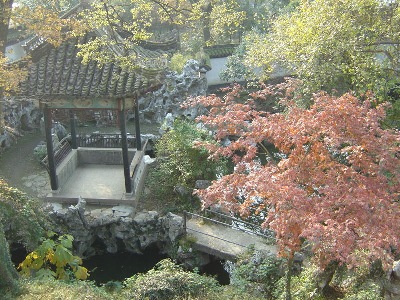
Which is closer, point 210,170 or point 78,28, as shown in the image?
point 78,28

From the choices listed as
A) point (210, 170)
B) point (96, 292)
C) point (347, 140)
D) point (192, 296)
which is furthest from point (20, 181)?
point (347, 140)

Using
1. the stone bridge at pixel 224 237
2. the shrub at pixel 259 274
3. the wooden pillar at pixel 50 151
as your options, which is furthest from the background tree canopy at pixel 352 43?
the wooden pillar at pixel 50 151

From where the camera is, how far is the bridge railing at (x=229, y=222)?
1069 centimetres

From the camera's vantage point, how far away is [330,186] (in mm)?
6379

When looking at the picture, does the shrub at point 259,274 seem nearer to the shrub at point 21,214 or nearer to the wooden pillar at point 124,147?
the wooden pillar at point 124,147

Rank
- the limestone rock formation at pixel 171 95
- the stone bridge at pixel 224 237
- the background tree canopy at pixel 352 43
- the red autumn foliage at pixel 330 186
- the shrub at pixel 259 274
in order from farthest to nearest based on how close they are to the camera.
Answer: the limestone rock formation at pixel 171 95 → the background tree canopy at pixel 352 43 → the stone bridge at pixel 224 237 → the shrub at pixel 259 274 → the red autumn foliage at pixel 330 186

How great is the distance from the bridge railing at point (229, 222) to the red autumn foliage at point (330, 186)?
3.38 metres

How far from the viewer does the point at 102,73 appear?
10.9 meters

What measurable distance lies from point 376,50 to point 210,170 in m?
5.00

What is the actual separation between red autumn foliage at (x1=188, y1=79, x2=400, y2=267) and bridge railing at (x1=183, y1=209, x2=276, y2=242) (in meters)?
3.38

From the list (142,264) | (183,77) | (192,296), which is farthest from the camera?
(183,77)

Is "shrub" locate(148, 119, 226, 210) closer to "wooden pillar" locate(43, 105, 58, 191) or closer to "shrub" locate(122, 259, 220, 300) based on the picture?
"wooden pillar" locate(43, 105, 58, 191)

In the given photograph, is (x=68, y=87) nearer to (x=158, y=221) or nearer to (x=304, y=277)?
(x=158, y=221)

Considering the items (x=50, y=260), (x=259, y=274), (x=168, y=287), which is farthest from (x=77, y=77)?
(x=259, y=274)
